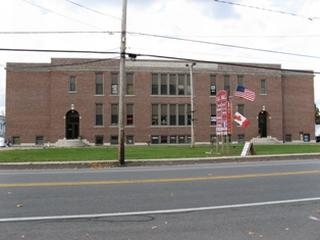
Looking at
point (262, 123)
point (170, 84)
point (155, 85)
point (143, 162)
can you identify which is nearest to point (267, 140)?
point (262, 123)

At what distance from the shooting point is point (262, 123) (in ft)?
233

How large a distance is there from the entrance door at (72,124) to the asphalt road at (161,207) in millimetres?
50317

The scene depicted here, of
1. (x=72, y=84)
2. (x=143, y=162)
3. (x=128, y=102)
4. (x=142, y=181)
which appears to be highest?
(x=72, y=84)

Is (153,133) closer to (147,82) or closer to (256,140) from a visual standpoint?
(147,82)

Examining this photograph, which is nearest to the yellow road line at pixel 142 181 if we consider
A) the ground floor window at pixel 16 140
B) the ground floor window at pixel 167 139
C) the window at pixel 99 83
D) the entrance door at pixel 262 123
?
the ground floor window at pixel 167 139

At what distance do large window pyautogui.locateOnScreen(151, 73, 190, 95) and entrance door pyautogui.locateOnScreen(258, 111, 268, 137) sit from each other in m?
9.98

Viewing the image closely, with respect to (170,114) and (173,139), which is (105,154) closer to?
(173,139)

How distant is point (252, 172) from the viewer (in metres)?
17.9

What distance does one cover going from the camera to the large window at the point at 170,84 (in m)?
67.9

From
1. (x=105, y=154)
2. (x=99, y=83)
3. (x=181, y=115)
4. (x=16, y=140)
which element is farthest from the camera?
(x=181, y=115)

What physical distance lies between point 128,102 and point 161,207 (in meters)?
56.7

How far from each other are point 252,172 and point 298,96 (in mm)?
58434

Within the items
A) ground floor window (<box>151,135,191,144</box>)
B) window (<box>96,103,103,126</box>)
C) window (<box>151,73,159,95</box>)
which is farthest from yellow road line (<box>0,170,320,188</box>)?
window (<box>151,73,159,95</box>)

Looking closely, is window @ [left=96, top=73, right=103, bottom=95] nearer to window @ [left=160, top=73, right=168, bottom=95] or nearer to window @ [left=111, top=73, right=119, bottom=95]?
window @ [left=111, top=73, right=119, bottom=95]
